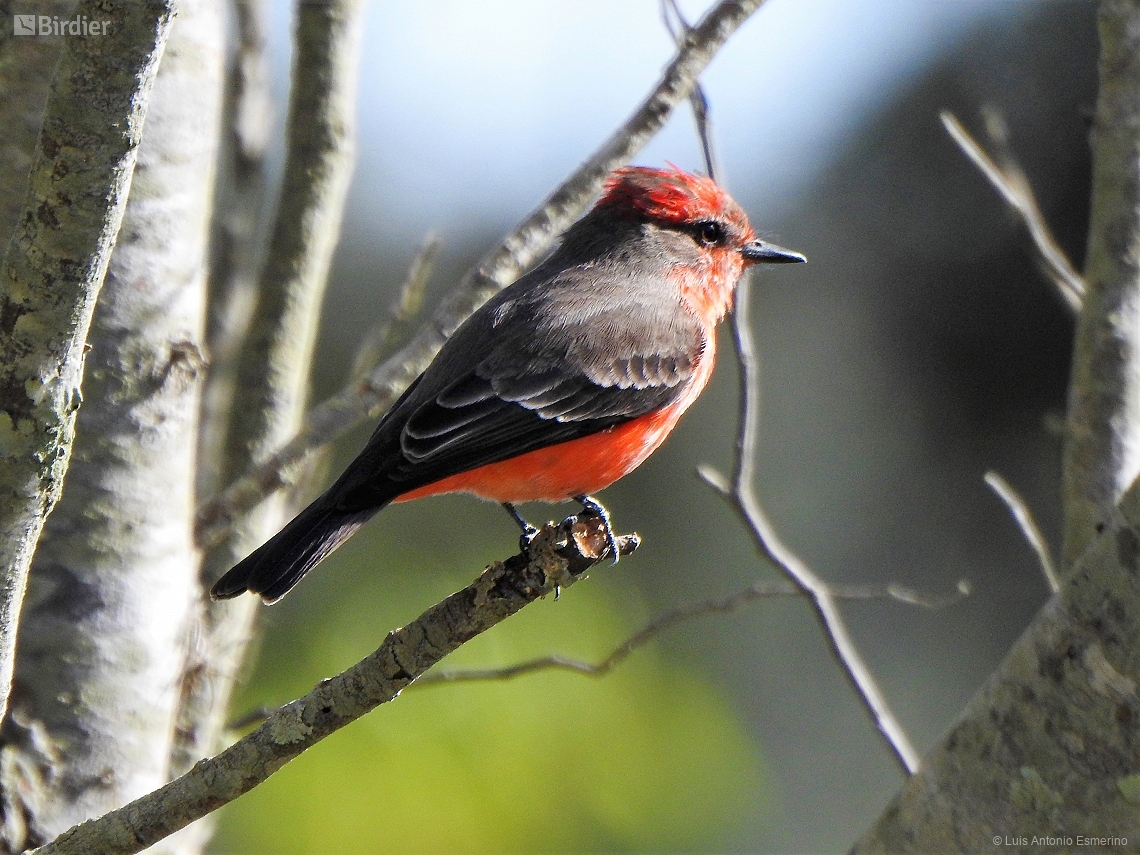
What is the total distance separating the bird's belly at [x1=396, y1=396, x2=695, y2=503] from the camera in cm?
403

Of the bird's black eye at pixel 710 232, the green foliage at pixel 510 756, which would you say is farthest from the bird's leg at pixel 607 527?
the green foliage at pixel 510 756

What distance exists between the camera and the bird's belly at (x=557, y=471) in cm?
403

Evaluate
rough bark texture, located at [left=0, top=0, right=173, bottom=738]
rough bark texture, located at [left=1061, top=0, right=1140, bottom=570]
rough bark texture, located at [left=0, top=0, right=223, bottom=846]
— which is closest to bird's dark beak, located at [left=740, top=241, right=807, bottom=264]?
rough bark texture, located at [left=1061, top=0, right=1140, bottom=570]

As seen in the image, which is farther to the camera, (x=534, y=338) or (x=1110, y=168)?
(x=534, y=338)

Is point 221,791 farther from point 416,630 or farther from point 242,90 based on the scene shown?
point 242,90

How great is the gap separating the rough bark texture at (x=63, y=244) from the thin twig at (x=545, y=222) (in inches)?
58.2

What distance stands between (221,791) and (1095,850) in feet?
5.33

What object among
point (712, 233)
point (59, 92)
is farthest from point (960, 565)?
point (59, 92)

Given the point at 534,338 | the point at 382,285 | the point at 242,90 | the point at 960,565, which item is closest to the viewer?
the point at 534,338

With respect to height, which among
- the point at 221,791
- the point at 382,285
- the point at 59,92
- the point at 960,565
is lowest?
the point at 960,565

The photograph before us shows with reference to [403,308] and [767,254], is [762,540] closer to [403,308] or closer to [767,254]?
[403,308]

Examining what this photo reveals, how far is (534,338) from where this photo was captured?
4.27 metres

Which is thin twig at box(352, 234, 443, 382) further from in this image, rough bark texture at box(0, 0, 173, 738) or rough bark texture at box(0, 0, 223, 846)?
rough bark texture at box(0, 0, 173, 738)

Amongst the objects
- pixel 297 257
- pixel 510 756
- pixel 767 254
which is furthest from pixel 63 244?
pixel 510 756
